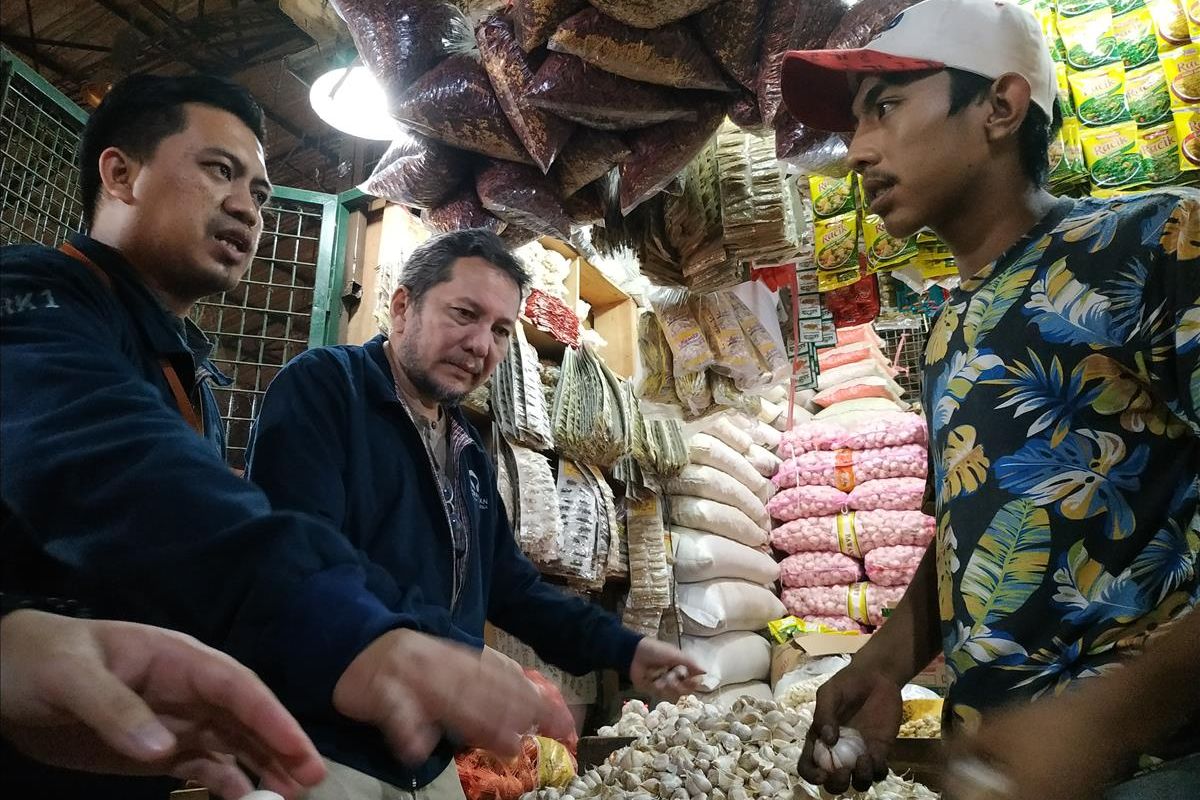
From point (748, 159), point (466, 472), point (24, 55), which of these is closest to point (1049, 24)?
point (748, 159)

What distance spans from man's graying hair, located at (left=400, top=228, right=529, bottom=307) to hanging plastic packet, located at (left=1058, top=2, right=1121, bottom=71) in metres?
1.93

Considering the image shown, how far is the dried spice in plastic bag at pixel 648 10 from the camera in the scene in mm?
1523

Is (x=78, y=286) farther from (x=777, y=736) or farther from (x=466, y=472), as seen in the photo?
(x=777, y=736)

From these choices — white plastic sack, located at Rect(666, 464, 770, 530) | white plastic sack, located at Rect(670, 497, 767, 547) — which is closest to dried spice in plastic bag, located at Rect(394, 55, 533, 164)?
white plastic sack, located at Rect(666, 464, 770, 530)

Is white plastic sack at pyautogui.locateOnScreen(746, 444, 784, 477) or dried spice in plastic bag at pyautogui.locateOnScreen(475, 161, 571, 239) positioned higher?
dried spice in plastic bag at pyautogui.locateOnScreen(475, 161, 571, 239)

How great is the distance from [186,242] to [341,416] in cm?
41

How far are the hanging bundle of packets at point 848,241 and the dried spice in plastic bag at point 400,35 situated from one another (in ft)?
4.63

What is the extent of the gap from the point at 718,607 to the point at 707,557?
0.92 feet

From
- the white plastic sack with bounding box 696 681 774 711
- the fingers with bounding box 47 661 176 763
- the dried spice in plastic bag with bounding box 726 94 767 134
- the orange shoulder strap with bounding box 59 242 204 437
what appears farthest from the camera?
the white plastic sack with bounding box 696 681 774 711

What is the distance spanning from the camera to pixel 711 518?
4266 mm

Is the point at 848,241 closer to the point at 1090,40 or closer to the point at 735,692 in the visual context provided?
the point at 1090,40

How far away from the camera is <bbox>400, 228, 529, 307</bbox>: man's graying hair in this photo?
1.85m

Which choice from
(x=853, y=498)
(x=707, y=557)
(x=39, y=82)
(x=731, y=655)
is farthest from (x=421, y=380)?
(x=853, y=498)

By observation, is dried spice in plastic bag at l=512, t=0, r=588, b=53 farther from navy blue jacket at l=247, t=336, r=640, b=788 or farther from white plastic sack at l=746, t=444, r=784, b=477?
white plastic sack at l=746, t=444, r=784, b=477
